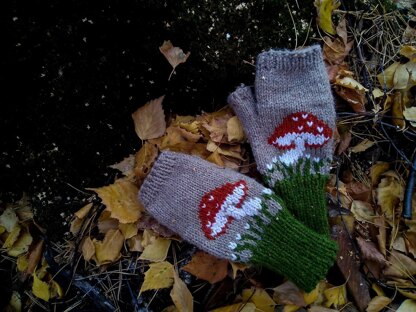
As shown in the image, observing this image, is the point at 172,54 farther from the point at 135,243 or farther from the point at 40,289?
the point at 40,289

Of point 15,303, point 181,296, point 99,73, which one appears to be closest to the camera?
point 181,296

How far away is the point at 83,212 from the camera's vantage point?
5.31 ft

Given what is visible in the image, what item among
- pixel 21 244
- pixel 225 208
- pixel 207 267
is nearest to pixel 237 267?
pixel 207 267

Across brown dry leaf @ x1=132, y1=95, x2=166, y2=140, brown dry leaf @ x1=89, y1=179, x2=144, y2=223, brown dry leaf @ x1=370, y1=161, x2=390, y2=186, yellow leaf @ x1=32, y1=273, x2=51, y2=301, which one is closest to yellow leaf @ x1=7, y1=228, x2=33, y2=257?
yellow leaf @ x1=32, y1=273, x2=51, y2=301

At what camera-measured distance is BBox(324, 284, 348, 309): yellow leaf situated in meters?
1.55

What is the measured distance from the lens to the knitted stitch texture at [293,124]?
1.60 meters

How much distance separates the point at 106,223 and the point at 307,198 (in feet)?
2.71

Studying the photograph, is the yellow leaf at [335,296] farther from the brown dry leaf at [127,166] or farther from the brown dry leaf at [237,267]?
the brown dry leaf at [127,166]

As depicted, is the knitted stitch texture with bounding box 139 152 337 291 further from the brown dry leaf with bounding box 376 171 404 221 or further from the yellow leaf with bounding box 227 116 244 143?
the brown dry leaf with bounding box 376 171 404 221

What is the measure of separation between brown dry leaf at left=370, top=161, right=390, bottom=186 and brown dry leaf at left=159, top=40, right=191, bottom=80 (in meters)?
0.93

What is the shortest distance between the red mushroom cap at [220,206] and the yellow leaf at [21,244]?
75cm

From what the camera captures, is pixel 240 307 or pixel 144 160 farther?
pixel 144 160

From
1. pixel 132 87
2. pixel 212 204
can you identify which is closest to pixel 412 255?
pixel 212 204

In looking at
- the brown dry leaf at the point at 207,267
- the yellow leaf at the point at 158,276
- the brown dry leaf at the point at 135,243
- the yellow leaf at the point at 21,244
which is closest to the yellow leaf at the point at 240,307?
the brown dry leaf at the point at 207,267
